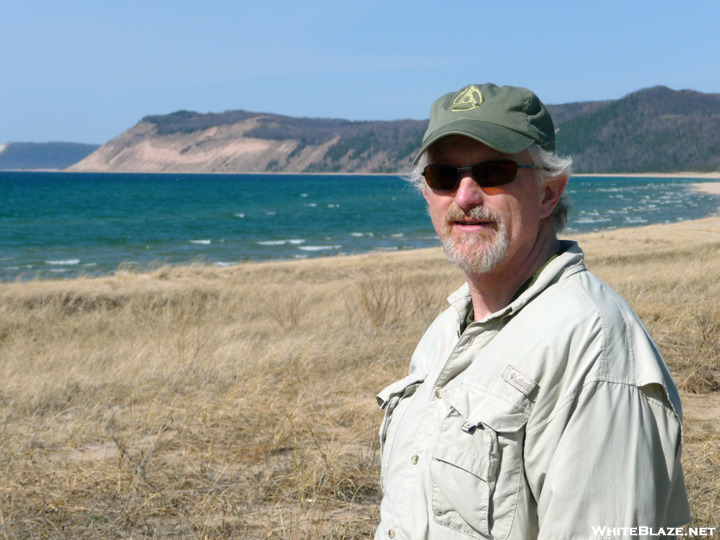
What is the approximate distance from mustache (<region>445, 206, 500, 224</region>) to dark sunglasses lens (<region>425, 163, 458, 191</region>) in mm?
70

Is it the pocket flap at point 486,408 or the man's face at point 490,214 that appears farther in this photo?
the man's face at point 490,214

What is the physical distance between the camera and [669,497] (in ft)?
4.94

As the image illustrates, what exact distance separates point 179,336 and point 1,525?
4.48 meters

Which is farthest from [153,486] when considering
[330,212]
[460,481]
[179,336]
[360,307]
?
[330,212]

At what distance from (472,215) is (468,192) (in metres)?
0.08

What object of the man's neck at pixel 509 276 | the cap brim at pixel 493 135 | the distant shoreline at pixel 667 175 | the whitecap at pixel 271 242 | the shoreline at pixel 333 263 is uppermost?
the distant shoreline at pixel 667 175

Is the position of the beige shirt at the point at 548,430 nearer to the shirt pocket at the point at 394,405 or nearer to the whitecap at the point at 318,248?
the shirt pocket at the point at 394,405

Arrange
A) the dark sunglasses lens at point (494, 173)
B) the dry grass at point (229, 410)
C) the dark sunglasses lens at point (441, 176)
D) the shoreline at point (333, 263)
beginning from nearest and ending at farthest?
the dark sunglasses lens at point (494, 173), the dark sunglasses lens at point (441, 176), the dry grass at point (229, 410), the shoreline at point (333, 263)

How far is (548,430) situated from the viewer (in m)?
1.48

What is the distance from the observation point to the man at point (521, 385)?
4.63 feet

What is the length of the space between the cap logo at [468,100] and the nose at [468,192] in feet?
0.64

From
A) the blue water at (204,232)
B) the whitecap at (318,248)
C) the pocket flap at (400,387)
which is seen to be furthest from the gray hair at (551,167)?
the whitecap at (318,248)

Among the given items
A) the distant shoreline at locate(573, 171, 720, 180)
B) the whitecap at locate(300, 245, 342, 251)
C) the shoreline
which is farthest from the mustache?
the distant shoreline at locate(573, 171, 720, 180)

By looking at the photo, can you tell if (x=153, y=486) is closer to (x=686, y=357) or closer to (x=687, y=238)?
(x=686, y=357)
